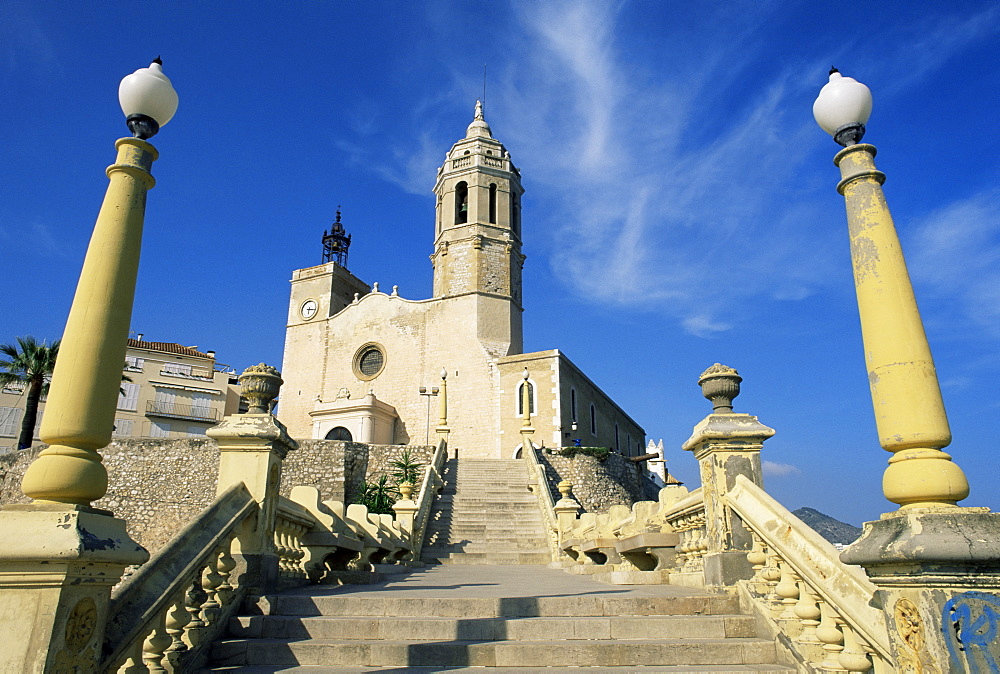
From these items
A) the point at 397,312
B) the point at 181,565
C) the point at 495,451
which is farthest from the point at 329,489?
the point at 181,565

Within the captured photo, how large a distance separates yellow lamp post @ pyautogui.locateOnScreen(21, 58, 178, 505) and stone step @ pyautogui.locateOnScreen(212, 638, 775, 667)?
1801mm

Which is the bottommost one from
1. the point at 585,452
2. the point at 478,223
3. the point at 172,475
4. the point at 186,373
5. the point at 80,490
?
the point at 80,490

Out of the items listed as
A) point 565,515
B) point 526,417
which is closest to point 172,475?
point 526,417

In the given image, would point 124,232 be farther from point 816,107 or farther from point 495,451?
point 495,451

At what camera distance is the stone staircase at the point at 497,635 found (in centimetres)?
439

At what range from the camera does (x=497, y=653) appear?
441cm

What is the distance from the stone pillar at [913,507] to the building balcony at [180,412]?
42.7m

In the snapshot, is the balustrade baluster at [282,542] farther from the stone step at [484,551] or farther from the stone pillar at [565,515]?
the stone step at [484,551]

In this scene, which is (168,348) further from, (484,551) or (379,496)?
(484,551)

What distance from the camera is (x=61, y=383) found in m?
3.46

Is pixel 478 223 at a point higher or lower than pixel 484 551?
higher

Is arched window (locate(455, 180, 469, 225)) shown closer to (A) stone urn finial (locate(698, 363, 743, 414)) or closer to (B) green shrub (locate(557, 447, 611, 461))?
(B) green shrub (locate(557, 447, 611, 461))

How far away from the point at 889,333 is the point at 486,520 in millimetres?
15389

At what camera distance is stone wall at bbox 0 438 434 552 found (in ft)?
78.2
